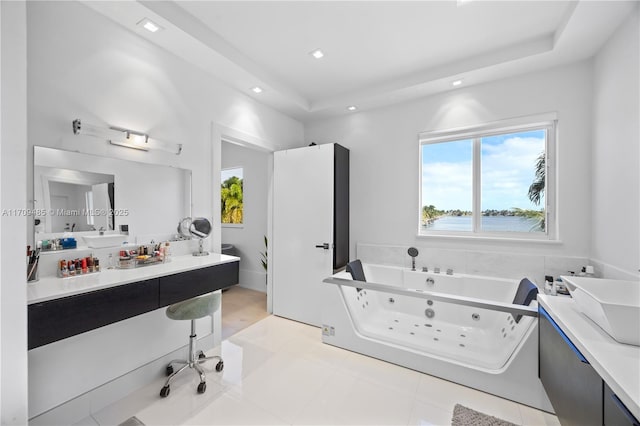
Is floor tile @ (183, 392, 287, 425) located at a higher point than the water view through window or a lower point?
lower

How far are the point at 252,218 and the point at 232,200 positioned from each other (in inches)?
24.3

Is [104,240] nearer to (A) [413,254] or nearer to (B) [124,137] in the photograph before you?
(B) [124,137]

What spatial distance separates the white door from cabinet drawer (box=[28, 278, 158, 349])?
178cm

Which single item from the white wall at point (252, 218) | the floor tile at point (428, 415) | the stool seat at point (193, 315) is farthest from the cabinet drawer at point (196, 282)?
the white wall at point (252, 218)

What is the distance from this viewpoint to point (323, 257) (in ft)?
10.2

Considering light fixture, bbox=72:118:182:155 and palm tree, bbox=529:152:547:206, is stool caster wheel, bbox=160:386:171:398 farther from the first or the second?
palm tree, bbox=529:152:547:206

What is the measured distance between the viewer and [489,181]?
288 centimetres

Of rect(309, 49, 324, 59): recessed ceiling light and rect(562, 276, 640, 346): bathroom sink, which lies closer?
rect(562, 276, 640, 346): bathroom sink

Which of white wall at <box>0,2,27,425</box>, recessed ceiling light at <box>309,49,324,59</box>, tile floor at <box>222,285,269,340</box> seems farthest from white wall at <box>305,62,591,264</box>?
white wall at <box>0,2,27,425</box>

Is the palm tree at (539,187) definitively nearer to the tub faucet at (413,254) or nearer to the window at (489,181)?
the window at (489,181)

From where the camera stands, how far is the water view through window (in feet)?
8.82

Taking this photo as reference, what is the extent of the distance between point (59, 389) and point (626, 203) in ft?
13.1

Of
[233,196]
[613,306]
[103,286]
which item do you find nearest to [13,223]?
[103,286]

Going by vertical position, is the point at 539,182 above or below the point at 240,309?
above
